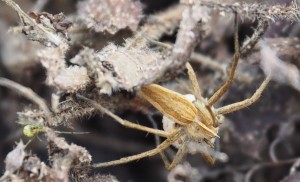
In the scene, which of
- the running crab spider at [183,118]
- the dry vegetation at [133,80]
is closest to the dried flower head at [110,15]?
the dry vegetation at [133,80]

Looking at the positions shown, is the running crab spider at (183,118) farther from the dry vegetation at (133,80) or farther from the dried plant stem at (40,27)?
the dried plant stem at (40,27)

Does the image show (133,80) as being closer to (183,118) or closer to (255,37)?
(183,118)

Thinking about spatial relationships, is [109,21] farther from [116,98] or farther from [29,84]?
[29,84]

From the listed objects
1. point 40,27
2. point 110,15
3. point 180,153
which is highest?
point 110,15

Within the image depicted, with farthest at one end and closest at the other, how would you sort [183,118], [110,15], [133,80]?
1. [110,15]
2. [183,118]
3. [133,80]

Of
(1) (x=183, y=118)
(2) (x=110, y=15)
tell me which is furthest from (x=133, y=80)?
(2) (x=110, y=15)

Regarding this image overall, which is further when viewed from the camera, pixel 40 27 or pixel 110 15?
pixel 110 15

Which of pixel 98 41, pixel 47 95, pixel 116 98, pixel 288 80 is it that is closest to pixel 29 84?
pixel 47 95

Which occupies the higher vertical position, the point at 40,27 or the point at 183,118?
the point at 40,27
